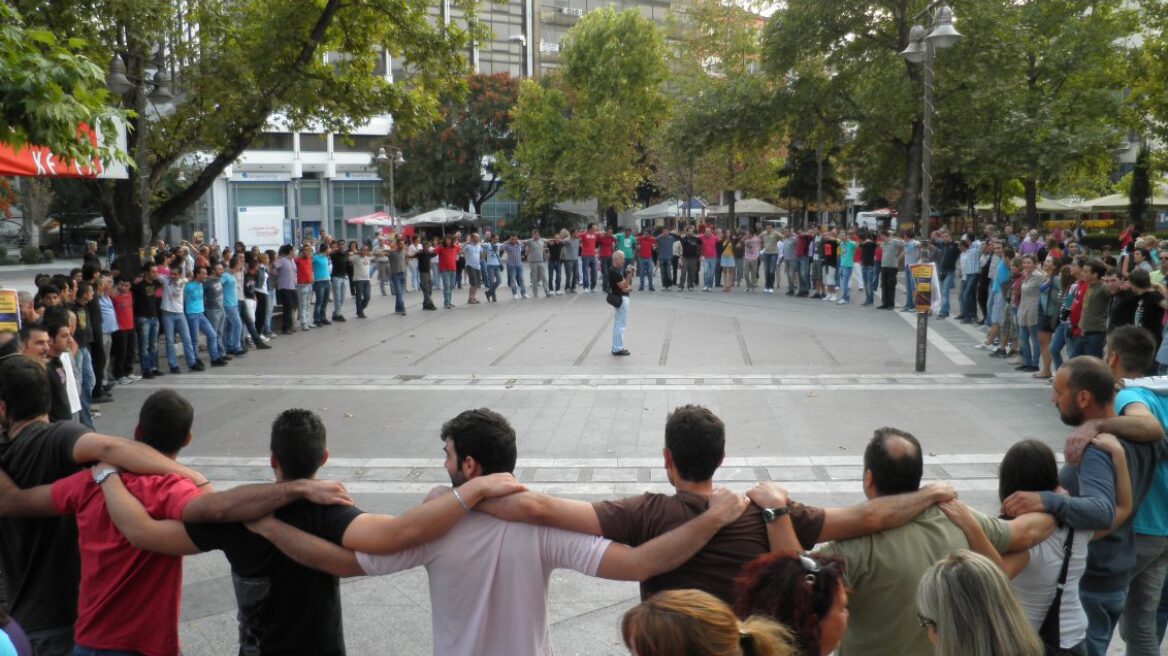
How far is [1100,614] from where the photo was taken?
3.95 m

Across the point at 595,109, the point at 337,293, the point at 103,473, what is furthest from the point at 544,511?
the point at 595,109

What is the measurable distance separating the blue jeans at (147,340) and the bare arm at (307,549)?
11886mm

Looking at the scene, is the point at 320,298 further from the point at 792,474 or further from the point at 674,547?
the point at 674,547

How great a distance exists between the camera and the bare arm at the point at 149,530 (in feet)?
10.0

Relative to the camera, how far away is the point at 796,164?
161 ft

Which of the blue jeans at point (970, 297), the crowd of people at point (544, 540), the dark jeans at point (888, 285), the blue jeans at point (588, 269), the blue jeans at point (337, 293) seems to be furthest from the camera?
the blue jeans at point (588, 269)

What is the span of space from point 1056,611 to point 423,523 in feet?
7.54

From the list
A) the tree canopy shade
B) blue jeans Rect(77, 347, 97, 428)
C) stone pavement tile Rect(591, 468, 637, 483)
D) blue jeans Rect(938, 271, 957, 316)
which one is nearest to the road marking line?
blue jeans Rect(938, 271, 957, 316)

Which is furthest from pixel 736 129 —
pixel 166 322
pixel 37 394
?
pixel 37 394

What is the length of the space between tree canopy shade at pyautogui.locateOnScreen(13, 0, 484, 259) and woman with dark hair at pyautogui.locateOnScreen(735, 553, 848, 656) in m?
15.1

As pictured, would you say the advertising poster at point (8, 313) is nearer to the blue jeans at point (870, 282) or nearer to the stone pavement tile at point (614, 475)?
the stone pavement tile at point (614, 475)

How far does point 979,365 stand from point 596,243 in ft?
48.1

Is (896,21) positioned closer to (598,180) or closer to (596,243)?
(596,243)

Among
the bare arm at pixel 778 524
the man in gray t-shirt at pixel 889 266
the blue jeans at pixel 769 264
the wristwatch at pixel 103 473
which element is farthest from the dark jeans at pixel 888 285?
the wristwatch at pixel 103 473
